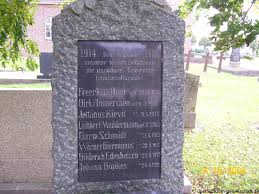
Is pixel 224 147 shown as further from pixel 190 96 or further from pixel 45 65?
pixel 45 65

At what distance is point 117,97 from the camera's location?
3.22 meters

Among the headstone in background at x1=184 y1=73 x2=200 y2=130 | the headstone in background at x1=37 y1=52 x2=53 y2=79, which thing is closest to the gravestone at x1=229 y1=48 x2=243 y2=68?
the headstone in background at x1=37 y1=52 x2=53 y2=79

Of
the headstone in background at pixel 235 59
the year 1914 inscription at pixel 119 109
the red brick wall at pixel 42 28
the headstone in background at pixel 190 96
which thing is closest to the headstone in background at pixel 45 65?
the headstone in background at pixel 190 96

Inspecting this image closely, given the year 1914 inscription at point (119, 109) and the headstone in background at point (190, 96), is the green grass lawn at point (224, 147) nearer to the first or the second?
the headstone in background at point (190, 96)

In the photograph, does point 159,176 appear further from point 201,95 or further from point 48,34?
point 48,34

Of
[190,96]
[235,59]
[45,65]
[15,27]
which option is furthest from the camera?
[235,59]

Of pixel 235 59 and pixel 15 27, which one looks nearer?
pixel 15 27

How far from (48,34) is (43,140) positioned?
32111mm

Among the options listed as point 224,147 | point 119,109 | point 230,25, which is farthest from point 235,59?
point 119,109

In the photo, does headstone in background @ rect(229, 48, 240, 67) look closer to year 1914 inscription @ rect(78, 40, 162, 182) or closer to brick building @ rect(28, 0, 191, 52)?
brick building @ rect(28, 0, 191, 52)

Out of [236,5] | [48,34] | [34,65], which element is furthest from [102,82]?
[48,34]

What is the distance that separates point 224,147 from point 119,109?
4329 mm

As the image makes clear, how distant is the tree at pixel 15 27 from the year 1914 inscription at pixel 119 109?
1646 millimetres

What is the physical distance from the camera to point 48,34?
3541 centimetres
